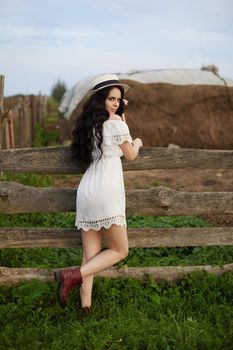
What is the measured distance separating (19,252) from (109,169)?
1765 millimetres

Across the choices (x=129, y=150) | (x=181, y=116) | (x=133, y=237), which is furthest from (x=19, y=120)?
(x=129, y=150)

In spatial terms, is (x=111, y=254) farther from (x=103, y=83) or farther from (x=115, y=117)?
(x=103, y=83)

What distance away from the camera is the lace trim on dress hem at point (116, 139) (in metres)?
3.49

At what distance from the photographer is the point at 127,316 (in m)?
3.62

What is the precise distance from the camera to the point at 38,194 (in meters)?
4.04

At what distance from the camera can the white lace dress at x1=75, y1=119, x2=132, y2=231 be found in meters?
3.50

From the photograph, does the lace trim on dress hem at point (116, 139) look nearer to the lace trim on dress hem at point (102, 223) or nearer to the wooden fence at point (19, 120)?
the lace trim on dress hem at point (102, 223)

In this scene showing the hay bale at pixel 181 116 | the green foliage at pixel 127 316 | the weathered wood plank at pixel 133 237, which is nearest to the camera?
the green foliage at pixel 127 316

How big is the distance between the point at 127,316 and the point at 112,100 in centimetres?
160

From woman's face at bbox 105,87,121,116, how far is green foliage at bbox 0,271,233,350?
1.44 metres

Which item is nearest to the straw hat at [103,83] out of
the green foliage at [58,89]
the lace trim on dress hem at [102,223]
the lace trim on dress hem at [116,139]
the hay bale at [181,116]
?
the lace trim on dress hem at [116,139]

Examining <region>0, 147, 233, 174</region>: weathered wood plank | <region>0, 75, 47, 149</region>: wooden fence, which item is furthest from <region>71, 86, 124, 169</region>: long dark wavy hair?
<region>0, 75, 47, 149</region>: wooden fence

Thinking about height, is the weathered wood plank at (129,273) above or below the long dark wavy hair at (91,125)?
below

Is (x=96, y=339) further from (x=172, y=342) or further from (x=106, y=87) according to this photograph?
(x=106, y=87)
